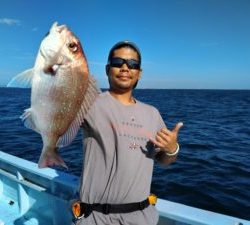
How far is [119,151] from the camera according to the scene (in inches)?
101

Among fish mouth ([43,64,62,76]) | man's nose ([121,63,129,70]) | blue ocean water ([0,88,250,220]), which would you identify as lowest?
blue ocean water ([0,88,250,220])

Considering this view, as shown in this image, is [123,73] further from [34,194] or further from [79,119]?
[34,194]

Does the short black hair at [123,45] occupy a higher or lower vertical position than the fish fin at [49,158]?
higher

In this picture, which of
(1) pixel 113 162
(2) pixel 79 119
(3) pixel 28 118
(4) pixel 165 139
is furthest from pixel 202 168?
(3) pixel 28 118

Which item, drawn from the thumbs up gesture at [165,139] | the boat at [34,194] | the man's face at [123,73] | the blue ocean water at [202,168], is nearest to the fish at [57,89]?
the man's face at [123,73]

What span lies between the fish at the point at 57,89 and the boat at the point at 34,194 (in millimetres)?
1415

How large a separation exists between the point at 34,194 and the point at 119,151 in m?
2.55

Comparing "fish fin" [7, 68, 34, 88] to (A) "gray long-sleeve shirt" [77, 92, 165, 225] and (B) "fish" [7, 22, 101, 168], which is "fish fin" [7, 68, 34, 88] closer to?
(B) "fish" [7, 22, 101, 168]

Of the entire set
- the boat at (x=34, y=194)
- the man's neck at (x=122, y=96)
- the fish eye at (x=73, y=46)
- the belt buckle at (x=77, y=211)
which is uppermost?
the fish eye at (x=73, y=46)

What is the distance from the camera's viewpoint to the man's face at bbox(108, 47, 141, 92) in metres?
2.67

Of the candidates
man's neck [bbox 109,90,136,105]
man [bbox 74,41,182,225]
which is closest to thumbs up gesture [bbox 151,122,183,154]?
man [bbox 74,41,182,225]

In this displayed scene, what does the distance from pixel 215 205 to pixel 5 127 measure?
15.1m

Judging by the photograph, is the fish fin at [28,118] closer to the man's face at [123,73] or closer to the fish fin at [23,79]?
the fish fin at [23,79]

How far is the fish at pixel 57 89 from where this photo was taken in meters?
2.20
